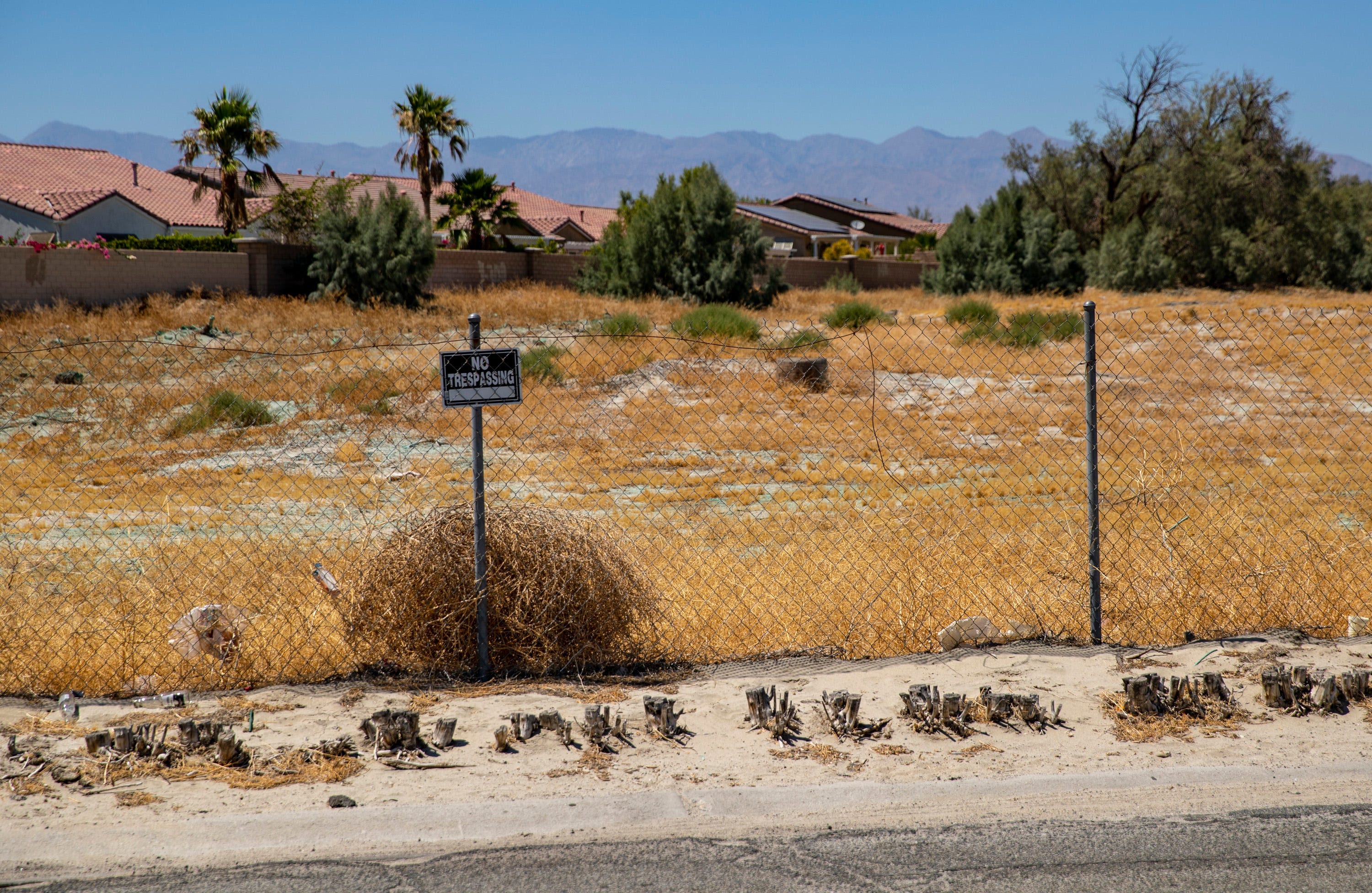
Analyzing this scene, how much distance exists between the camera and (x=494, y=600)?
533cm

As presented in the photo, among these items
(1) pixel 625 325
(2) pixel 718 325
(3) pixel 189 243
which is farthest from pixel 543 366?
(3) pixel 189 243

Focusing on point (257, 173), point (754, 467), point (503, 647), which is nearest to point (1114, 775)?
point (503, 647)

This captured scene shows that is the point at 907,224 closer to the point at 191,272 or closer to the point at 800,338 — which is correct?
the point at 191,272

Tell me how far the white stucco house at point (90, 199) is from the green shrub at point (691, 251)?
17.6m

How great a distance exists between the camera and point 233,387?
16.4 metres

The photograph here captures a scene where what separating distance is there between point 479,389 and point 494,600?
3.52 feet

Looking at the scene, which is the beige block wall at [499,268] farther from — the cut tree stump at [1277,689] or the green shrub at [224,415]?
the cut tree stump at [1277,689]

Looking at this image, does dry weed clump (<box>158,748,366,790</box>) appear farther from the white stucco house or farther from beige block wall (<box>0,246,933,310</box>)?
the white stucco house

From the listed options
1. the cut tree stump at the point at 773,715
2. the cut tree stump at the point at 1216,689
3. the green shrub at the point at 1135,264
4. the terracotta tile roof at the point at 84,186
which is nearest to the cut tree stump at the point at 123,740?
the cut tree stump at the point at 773,715

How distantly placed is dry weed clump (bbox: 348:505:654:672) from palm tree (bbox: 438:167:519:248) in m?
33.5

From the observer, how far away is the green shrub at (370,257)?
27609 mm

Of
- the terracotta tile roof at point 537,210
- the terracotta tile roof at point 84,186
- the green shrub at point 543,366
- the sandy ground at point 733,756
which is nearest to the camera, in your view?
the sandy ground at point 733,756

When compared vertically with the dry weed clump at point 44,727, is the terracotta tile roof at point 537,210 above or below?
above

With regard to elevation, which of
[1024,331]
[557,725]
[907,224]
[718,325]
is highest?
[907,224]
